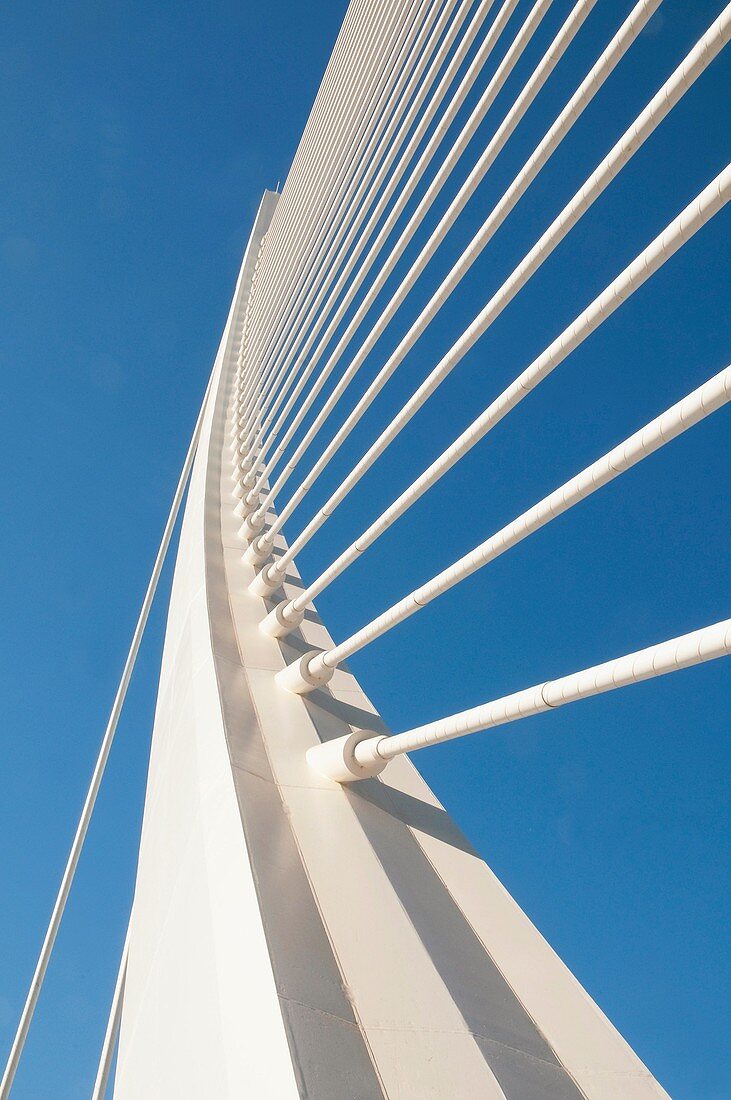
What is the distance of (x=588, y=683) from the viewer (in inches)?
35.5

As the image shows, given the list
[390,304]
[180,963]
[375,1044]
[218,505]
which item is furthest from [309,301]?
[375,1044]

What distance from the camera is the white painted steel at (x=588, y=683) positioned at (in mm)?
761

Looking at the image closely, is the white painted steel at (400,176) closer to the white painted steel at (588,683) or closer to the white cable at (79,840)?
the white cable at (79,840)

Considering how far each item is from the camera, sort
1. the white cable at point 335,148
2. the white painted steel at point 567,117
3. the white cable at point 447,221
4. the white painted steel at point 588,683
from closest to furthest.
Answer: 1. the white painted steel at point 588,683
2. the white painted steel at point 567,117
3. the white cable at point 447,221
4. the white cable at point 335,148

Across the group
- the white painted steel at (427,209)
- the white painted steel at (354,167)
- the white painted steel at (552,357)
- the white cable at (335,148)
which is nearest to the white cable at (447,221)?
the white painted steel at (427,209)

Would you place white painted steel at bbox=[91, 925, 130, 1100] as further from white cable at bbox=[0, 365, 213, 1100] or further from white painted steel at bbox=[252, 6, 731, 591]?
white painted steel at bbox=[252, 6, 731, 591]

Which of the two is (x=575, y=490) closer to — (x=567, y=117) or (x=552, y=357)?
(x=552, y=357)

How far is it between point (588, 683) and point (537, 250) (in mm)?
690

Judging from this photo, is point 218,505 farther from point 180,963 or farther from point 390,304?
point 180,963

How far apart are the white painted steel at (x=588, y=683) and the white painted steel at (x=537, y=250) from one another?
1.55 ft

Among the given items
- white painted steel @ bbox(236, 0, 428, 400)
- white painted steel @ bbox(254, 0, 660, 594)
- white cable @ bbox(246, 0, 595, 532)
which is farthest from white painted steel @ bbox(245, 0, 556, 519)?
white painted steel @ bbox(236, 0, 428, 400)

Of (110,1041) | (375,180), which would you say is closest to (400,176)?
(375,180)

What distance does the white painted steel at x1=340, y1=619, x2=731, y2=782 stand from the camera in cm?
76

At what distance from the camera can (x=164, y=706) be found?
2.94m
